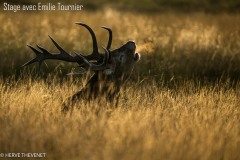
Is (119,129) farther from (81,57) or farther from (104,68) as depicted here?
(81,57)

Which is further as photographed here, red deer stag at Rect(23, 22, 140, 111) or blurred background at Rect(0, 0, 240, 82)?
blurred background at Rect(0, 0, 240, 82)

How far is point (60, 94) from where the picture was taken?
8.32m

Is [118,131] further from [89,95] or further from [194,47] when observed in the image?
[194,47]

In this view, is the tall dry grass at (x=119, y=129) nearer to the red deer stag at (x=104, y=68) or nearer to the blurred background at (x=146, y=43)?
the red deer stag at (x=104, y=68)

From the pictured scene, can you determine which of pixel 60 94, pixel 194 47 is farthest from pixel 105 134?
pixel 194 47

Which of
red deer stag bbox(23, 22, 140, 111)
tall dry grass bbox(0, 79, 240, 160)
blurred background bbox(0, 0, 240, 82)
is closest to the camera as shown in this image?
tall dry grass bbox(0, 79, 240, 160)

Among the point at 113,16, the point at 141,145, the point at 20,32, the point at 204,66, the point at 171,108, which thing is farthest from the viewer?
the point at 113,16

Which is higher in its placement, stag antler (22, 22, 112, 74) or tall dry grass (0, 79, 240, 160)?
stag antler (22, 22, 112, 74)

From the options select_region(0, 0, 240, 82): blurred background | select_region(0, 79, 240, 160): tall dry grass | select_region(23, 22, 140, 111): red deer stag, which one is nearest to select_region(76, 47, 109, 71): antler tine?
select_region(23, 22, 140, 111): red deer stag

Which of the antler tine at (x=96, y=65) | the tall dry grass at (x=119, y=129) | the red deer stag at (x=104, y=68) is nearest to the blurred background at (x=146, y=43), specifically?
the tall dry grass at (x=119, y=129)

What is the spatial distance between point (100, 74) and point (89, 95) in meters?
0.32

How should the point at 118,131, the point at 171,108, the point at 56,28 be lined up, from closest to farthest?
the point at 118,131 < the point at 171,108 < the point at 56,28

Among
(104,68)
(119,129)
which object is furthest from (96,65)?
(119,129)

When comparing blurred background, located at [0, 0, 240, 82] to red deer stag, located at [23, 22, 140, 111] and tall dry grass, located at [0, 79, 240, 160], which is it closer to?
tall dry grass, located at [0, 79, 240, 160]
